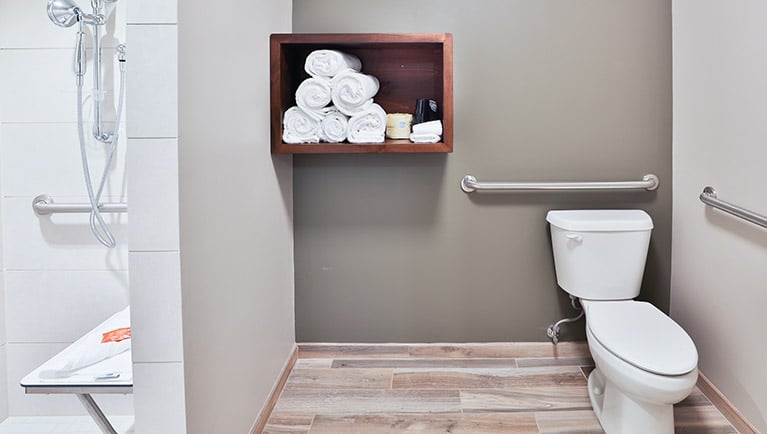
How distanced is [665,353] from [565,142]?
1.03 m

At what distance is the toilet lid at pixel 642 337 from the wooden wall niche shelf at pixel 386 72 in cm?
82

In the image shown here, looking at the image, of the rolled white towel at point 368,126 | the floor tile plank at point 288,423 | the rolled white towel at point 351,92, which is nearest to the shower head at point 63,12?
the rolled white towel at point 351,92

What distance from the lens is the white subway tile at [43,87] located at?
5.92ft

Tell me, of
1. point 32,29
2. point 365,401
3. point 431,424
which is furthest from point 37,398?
point 431,424

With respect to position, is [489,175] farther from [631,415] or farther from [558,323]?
[631,415]

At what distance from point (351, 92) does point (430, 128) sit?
1.09ft

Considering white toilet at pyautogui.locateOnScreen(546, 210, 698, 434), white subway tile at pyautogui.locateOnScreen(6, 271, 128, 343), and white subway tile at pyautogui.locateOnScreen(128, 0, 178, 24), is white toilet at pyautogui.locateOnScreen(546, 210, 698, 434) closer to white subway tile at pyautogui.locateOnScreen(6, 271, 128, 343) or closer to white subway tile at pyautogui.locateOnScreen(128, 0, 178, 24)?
white subway tile at pyautogui.locateOnScreen(128, 0, 178, 24)

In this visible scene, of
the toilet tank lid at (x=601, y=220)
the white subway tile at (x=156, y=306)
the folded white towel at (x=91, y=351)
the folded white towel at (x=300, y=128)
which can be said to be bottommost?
the folded white towel at (x=91, y=351)

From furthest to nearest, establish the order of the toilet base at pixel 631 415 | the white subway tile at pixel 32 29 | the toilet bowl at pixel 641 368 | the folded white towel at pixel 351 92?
the folded white towel at pixel 351 92 → the white subway tile at pixel 32 29 → the toilet base at pixel 631 415 → the toilet bowl at pixel 641 368

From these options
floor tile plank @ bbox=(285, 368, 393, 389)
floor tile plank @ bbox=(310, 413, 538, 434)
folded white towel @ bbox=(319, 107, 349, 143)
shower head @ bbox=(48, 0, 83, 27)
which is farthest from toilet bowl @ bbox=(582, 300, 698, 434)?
shower head @ bbox=(48, 0, 83, 27)

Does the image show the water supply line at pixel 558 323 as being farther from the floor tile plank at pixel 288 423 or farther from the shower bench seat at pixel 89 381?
the shower bench seat at pixel 89 381

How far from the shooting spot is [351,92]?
78.6 inches

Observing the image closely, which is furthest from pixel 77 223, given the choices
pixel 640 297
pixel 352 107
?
pixel 640 297

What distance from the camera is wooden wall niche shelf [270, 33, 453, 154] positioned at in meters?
2.02
